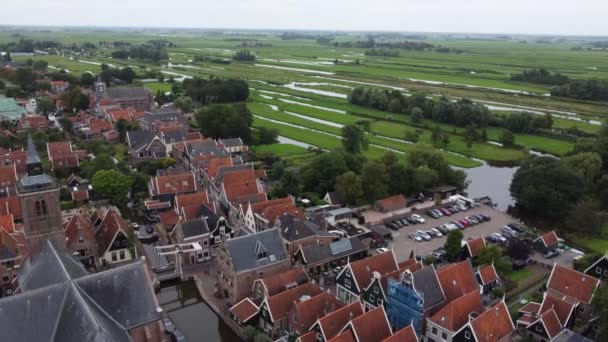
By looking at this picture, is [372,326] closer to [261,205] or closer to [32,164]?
[261,205]

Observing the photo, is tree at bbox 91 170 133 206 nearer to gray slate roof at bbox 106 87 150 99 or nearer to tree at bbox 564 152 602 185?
tree at bbox 564 152 602 185

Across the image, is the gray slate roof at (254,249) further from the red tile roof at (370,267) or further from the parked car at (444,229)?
the parked car at (444,229)

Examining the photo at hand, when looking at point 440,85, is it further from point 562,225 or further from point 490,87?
point 562,225

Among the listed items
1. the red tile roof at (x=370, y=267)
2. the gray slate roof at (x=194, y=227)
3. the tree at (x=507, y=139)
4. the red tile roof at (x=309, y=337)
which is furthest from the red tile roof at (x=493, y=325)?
the tree at (x=507, y=139)

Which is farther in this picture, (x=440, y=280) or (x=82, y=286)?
(x=440, y=280)

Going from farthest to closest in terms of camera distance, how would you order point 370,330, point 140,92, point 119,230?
point 140,92 → point 119,230 → point 370,330

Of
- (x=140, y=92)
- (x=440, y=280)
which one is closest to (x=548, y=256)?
(x=440, y=280)
